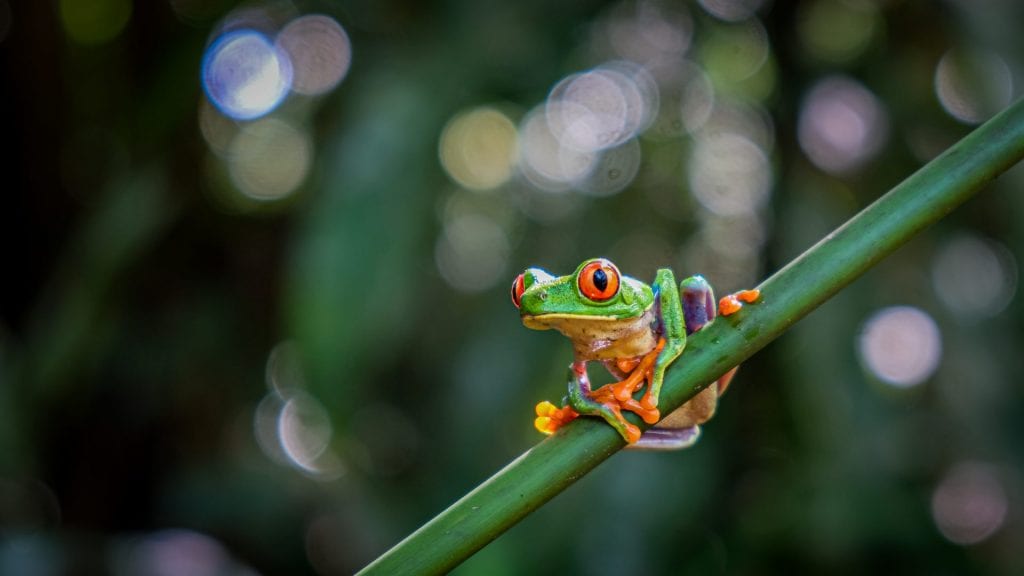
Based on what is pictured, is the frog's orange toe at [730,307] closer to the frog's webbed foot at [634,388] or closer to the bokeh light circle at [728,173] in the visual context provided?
the frog's webbed foot at [634,388]

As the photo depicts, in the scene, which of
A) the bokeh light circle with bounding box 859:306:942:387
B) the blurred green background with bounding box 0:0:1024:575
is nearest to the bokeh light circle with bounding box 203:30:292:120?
the blurred green background with bounding box 0:0:1024:575

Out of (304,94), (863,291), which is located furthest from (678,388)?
(304,94)

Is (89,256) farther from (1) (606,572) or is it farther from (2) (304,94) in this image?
(1) (606,572)

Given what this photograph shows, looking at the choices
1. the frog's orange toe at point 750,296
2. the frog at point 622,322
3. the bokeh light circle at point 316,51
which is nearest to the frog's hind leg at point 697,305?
the frog at point 622,322

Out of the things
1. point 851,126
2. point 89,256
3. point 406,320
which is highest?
point 89,256

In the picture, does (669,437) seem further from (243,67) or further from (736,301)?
Answer: (243,67)

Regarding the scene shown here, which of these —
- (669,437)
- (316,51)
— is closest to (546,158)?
(316,51)
